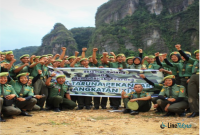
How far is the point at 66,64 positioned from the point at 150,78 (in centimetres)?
328

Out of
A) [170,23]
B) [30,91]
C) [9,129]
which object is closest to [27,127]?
[9,129]

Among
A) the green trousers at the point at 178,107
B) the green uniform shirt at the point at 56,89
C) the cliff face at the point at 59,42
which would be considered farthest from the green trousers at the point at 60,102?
the cliff face at the point at 59,42

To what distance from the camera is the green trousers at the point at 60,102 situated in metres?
6.87

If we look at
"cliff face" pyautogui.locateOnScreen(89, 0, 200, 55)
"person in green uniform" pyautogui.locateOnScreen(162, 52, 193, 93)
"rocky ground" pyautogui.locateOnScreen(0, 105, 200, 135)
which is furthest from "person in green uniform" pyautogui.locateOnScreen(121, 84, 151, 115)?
"cliff face" pyautogui.locateOnScreen(89, 0, 200, 55)

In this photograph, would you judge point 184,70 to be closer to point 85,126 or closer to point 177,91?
point 177,91

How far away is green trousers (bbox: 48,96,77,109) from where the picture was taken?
22.5ft

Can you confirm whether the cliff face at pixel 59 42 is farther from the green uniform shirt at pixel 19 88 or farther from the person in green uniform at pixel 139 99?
the green uniform shirt at pixel 19 88

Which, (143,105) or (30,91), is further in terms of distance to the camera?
(143,105)

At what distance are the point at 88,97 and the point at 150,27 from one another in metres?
53.6

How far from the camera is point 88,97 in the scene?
25.0ft

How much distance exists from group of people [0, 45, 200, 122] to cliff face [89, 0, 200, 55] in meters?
46.2

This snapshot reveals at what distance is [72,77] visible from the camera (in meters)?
7.68

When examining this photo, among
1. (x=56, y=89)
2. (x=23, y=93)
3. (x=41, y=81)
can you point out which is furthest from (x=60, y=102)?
(x=23, y=93)

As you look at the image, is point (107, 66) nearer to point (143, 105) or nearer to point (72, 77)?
point (72, 77)
